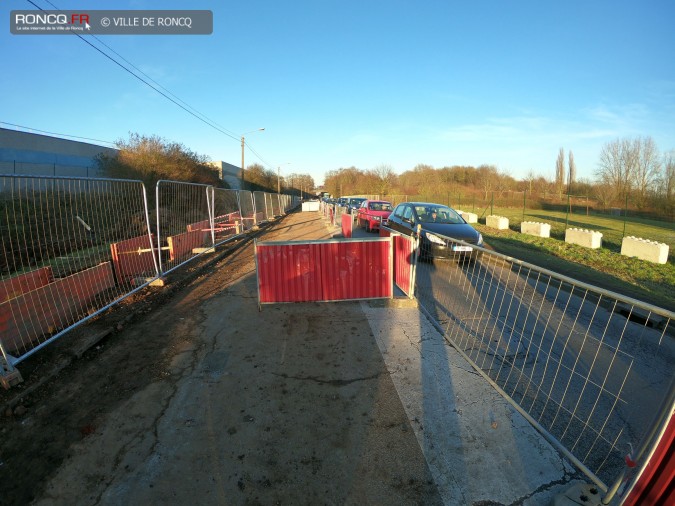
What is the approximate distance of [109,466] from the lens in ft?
8.11

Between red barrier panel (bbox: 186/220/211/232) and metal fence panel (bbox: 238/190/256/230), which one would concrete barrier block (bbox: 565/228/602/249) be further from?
metal fence panel (bbox: 238/190/256/230)

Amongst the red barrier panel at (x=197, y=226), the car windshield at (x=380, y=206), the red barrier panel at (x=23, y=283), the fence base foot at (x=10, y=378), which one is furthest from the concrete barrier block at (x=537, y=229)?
the fence base foot at (x=10, y=378)

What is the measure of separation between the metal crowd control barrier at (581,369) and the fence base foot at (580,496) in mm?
66

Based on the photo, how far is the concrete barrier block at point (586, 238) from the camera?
12.1 m

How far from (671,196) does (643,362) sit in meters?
19.3

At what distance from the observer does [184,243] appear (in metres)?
9.81

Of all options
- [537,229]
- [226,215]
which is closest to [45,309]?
[226,215]

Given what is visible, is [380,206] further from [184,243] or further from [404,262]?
[404,262]

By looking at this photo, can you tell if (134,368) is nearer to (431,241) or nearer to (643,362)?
(643,362)

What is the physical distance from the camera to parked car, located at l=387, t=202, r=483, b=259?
8.44 meters

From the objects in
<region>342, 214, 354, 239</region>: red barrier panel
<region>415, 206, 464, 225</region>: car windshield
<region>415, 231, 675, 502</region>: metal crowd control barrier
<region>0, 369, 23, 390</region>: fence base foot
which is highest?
<region>415, 206, 464, 225</region>: car windshield

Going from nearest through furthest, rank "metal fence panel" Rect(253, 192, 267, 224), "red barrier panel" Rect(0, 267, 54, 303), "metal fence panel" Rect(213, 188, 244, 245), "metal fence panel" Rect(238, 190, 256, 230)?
"red barrier panel" Rect(0, 267, 54, 303) → "metal fence panel" Rect(213, 188, 244, 245) → "metal fence panel" Rect(238, 190, 256, 230) → "metal fence panel" Rect(253, 192, 267, 224)

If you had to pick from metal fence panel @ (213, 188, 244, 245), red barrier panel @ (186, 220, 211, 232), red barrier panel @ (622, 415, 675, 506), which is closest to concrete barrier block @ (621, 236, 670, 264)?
red barrier panel @ (622, 415, 675, 506)

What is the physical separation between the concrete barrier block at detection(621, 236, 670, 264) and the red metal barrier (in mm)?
9206
